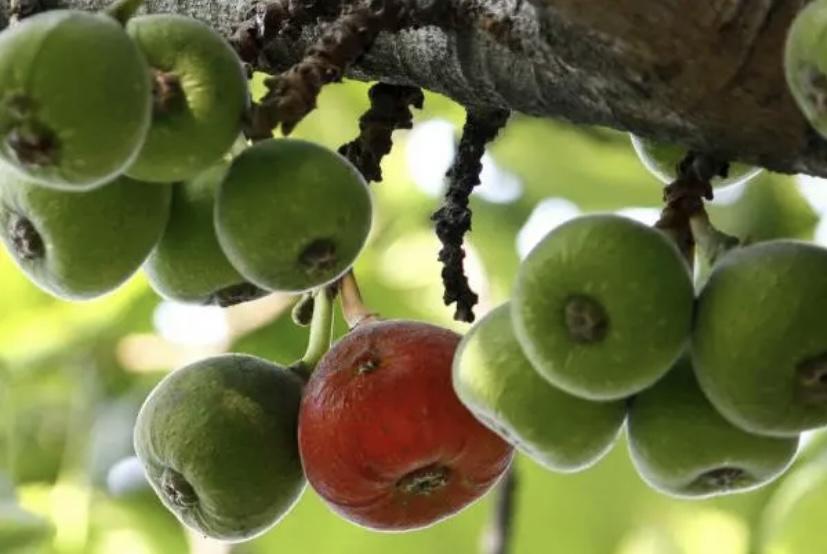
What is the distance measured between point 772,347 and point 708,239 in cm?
23

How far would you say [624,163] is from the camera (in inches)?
150

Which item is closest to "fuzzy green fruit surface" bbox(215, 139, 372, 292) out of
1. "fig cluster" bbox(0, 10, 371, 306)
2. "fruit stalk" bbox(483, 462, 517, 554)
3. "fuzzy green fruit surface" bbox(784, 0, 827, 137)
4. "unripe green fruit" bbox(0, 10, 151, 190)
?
"fig cluster" bbox(0, 10, 371, 306)

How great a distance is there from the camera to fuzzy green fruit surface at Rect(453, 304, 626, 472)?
4.88 feet

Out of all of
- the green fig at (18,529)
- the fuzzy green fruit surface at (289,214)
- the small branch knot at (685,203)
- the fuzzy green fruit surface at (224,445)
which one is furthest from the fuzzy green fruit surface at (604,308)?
the green fig at (18,529)

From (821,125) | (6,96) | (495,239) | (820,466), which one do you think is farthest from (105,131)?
(495,239)

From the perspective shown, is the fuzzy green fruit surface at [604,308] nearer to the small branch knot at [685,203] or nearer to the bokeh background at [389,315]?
the small branch knot at [685,203]

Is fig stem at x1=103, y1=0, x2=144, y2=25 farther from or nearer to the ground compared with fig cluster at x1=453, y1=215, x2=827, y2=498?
farther from the ground

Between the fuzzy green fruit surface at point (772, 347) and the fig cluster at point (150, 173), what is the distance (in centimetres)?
42

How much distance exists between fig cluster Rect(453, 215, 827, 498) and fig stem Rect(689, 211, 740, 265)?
0.24 feet

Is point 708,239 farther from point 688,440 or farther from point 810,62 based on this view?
point 810,62

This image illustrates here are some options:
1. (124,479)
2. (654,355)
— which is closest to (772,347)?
(654,355)

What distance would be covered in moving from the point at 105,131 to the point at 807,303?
27.0 inches

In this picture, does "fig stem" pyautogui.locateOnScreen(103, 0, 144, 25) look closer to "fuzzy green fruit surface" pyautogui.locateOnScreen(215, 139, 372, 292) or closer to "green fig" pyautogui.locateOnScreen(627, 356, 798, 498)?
"fuzzy green fruit surface" pyautogui.locateOnScreen(215, 139, 372, 292)

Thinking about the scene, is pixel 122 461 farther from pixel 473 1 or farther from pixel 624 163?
pixel 473 1
